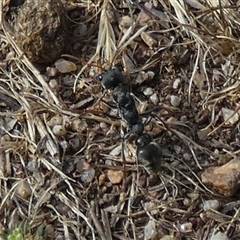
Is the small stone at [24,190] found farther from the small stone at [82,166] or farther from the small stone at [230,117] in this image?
the small stone at [230,117]

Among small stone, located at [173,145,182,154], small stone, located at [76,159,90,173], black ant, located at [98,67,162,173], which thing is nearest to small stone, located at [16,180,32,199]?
small stone, located at [76,159,90,173]

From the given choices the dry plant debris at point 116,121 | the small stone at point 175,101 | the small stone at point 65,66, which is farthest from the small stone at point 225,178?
the small stone at point 65,66

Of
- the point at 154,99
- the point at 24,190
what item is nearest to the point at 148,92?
the point at 154,99

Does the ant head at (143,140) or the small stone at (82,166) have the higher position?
the ant head at (143,140)

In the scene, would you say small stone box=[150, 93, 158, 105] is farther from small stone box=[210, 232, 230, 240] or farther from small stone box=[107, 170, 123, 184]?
small stone box=[210, 232, 230, 240]

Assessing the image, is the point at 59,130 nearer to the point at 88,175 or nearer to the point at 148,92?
the point at 88,175

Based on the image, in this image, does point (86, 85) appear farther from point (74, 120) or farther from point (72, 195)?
point (72, 195)
